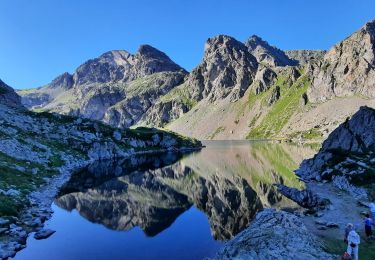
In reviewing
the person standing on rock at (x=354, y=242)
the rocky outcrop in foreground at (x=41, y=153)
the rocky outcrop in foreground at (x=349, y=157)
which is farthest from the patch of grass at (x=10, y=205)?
the rocky outcrop in foreground at (x=349, y=157)

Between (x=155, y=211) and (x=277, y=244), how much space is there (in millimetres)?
30705

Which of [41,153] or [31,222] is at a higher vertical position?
[41,153]

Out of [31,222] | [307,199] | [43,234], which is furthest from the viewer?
[307,199]

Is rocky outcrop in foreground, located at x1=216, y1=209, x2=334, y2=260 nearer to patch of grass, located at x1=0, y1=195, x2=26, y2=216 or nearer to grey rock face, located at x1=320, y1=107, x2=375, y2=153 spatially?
patch of grass, located at x1=0, y1=195, x2=26, y2=216

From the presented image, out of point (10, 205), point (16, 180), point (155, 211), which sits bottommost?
point (155, 211)

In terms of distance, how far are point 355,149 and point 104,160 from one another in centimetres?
8735

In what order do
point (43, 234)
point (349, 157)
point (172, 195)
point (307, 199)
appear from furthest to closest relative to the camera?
point (172, 195) < point (349, 157) < point (307, 199) < point (43, 234)

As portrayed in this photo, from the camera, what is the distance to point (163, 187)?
80750 millimetres

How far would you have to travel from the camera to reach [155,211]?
58125mm

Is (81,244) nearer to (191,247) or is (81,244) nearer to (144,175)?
(191,247)

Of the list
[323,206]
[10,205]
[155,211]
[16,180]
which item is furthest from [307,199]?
[16,180]

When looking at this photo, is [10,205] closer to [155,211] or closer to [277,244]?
[155,211]

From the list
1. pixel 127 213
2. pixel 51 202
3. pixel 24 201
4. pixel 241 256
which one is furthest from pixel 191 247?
A: pixel 51 202

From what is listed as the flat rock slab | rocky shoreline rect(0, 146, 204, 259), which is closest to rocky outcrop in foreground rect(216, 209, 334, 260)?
rocky shoreline rect(0, 146, 204, 259)
